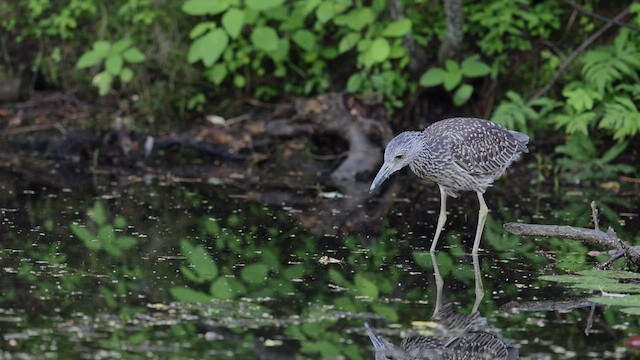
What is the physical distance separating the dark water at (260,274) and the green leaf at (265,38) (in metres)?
1.77

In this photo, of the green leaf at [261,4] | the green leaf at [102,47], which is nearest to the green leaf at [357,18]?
the green leaf at [261,4]

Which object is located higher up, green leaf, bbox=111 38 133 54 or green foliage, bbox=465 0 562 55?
green foliage, bbox=465 0 562 55

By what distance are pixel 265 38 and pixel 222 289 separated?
205 inches

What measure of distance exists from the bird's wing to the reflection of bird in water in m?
1.96

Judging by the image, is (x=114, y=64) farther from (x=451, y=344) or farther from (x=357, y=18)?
(x=451, y=344)

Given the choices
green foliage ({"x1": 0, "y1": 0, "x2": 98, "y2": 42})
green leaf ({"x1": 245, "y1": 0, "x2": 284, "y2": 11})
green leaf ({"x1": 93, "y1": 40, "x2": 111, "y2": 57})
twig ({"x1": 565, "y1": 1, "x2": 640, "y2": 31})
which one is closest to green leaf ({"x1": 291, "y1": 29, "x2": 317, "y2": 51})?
green leaf ({"x1": 245, "y1": 0, "x2": 284, "y2": 11})

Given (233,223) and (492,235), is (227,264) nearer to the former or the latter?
(233,223)

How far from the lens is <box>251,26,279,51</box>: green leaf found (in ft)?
37.0

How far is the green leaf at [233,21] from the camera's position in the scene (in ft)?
35.6

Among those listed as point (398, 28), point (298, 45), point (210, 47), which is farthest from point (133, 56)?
point (398, 28)

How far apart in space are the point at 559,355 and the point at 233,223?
3.74 m

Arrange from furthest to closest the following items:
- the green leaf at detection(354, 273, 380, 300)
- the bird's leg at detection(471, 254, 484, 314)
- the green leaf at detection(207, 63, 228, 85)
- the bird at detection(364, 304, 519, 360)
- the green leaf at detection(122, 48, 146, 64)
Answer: the green leaf at detection(207, 63, 228, 85), the green leaf at detection(122, 48, 146, 64), the green leaf at detection(354, 273, 380, 300), the bird's leg at detection(471, 254, 484, 314), the bird at detection(364, 304, 519, 360)

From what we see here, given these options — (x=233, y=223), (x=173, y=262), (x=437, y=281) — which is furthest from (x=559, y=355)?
(x=233, y=223)

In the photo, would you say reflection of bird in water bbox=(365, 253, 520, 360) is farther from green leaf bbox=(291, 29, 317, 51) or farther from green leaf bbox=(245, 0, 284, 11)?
green leaf bbox=(291, 29, 317, 51)
